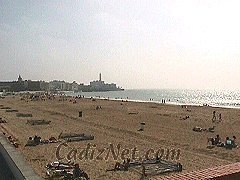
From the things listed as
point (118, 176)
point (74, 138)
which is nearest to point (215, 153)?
point (118, 176)

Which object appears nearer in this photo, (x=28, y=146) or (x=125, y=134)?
(x=28, y=146)

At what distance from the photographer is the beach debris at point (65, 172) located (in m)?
11.9

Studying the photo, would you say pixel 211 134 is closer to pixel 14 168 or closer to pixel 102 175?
pixel 102 175

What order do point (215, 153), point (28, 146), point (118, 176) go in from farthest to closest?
1. point (28, 146)
2. point (215, 153)
3. point (118, 176)

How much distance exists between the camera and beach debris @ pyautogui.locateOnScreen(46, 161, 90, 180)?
11938mm

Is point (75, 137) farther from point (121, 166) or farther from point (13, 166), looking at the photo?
point (13, 166)

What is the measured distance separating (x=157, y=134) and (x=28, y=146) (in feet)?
29.7

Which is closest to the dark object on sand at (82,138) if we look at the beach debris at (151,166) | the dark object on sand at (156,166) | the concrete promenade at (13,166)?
the concrete promenade at (13,166)

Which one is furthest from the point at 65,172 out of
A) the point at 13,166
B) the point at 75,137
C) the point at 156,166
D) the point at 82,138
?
the point at 75,137

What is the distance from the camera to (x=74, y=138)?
67.3 feet

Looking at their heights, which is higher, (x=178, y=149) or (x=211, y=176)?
(x=211, y=176)

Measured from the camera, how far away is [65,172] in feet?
40.7

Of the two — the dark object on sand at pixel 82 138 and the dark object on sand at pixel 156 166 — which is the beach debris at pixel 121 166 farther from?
the dark object on sand at pixel 82 138

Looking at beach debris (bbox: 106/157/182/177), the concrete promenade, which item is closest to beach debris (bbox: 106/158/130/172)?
beach debris (bbox: 106/157/182/177)
